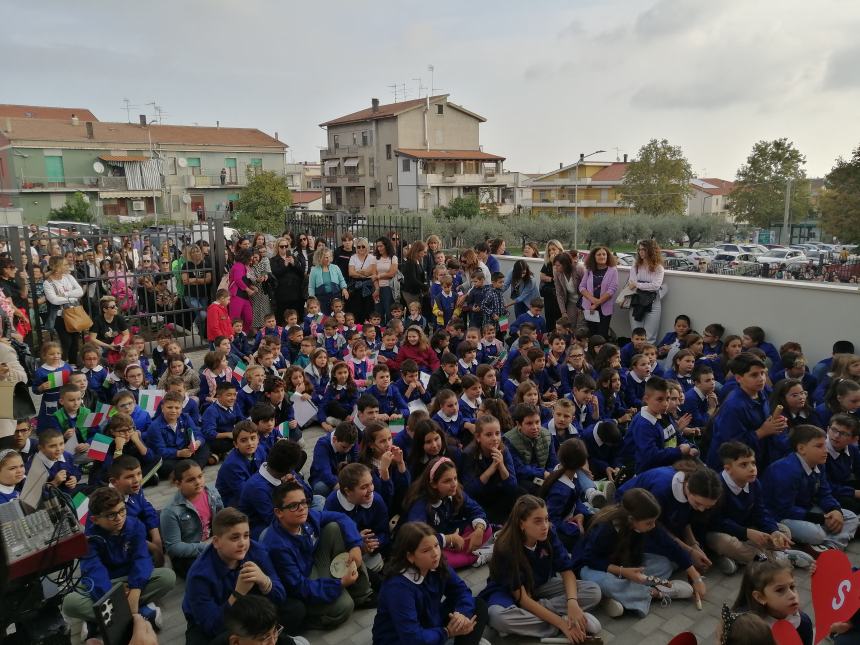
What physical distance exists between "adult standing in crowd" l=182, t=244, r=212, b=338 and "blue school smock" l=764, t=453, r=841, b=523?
869cm

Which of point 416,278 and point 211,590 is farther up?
point 416,278

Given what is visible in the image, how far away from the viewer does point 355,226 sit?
1312 cm

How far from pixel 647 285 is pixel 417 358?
357cm

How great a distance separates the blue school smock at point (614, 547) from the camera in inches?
154

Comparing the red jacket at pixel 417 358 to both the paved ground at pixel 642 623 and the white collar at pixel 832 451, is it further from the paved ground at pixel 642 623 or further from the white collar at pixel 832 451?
the white collar at pixel 832 451

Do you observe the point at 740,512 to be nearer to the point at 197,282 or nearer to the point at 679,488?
the point at 679,488

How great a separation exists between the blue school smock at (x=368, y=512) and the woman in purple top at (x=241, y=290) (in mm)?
6068

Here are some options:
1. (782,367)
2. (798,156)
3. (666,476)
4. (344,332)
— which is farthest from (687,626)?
(798,156)

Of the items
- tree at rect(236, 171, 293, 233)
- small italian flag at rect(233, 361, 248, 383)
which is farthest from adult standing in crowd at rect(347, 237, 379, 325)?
tree at rect(236, 171, 293, 233)

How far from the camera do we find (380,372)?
630 cm

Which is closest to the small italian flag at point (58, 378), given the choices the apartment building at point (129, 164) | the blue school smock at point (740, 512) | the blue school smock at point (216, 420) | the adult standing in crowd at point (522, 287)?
the blue school smock at point (216, 420)

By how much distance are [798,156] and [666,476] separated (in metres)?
57.9

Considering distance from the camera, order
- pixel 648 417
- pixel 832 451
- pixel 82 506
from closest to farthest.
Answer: pixel 82 506 → pixel 832 451 → pixel 648 417

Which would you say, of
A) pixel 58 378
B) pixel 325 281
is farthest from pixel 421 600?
pixel 325 281
